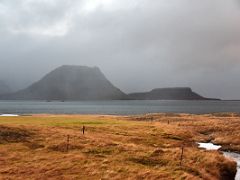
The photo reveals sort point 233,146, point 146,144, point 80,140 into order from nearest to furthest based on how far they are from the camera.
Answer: point 80,140 < point 146,144 < point 233,146

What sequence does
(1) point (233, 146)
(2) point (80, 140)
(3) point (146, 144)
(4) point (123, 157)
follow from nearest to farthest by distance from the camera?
(4) point (123, 157) < (2) point (80, 140) < (3) point (146, 144) < (1) point (233, 146)

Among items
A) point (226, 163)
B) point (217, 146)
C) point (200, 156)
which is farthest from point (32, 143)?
point (217, 146)

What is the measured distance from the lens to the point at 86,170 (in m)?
41.7

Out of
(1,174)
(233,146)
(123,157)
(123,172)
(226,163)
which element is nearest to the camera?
(1,174)

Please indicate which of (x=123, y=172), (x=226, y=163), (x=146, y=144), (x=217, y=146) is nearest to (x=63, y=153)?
(x=123, y=172)

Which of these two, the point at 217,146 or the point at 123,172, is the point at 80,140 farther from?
the point at 217,146

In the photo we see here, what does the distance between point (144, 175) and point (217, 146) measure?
35066mm

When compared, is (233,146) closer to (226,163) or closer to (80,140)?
(226,163)

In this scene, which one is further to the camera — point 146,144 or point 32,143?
point 146,144

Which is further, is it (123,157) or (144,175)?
(123,157)

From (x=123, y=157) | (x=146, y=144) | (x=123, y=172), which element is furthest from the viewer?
(x=146, y=144)

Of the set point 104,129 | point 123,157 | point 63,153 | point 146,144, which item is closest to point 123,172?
point 123,157

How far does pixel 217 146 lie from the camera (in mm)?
71812

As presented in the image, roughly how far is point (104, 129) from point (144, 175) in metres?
34.0
